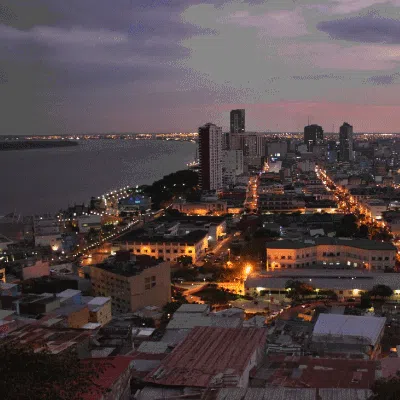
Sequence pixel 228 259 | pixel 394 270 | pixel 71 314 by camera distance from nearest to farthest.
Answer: pixel 71 314
pixel 394 270
pixel 228 259

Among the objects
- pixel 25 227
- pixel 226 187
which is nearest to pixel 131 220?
pixel 25 227

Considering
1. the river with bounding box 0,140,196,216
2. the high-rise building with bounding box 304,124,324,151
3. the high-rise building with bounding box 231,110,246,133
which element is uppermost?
the high-rise building with bounding box 231,110,246,133

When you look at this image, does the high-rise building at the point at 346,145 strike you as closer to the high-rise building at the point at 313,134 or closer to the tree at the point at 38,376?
the high-rise building at the point at 313,134

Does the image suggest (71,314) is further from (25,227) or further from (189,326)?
(25,227)

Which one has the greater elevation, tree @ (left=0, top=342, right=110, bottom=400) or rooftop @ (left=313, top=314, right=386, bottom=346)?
tree @ (left=0, top=342, right=110, bottom=400)

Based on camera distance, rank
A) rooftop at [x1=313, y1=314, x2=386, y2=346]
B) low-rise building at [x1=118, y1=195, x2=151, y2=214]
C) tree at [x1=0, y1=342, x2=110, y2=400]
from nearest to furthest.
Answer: tree at [x1=0, y1=342, x2=110, y2=400] → rooftop at [x1=313, y1=314, x2=386, y2=346] → low-rise building at [x1=118, y1=195, x2=151, y2=214]

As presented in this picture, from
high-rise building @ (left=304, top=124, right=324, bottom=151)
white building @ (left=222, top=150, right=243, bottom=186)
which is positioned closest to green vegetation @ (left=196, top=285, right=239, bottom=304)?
white building @ (left=222, top=150, right=243, bottom=186)

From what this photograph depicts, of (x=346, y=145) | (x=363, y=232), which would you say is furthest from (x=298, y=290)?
(x=346, y=145)

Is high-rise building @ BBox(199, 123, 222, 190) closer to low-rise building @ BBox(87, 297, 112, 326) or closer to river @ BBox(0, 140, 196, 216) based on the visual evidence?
river @ BBox(0, 140, 196, 216)
